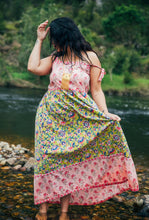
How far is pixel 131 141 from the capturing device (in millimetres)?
9305

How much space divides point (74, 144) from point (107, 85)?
28.3 metres

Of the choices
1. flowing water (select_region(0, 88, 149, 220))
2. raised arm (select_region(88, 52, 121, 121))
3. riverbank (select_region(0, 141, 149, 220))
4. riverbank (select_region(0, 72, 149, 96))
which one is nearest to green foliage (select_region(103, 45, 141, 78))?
riverbank (select_region(0, 72, 149, 96))

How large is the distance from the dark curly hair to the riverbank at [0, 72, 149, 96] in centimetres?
2430

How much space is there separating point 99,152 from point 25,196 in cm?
135

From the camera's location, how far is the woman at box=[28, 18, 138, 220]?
305 centimetres

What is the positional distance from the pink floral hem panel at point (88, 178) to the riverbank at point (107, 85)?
80.3 feet

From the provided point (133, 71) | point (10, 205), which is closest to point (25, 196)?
point (10, 205)

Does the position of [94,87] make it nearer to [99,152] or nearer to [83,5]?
[99,152]

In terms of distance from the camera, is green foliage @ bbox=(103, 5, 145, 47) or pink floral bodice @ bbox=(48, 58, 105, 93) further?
green foliage @ bbox=(103, 5, 145, 47)

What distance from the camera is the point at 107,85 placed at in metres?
31.0

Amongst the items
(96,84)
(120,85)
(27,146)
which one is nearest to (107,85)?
(120,85)

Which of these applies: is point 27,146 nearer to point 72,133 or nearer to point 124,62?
point 72,133

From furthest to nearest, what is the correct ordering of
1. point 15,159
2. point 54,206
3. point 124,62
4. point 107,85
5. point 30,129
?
point 124,62 → point 107,85 → point 30,129 → point 15,159 → point 54,206

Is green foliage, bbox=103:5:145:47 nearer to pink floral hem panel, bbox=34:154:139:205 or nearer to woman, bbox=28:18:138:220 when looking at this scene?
woman, bbox=28:18:138:220
